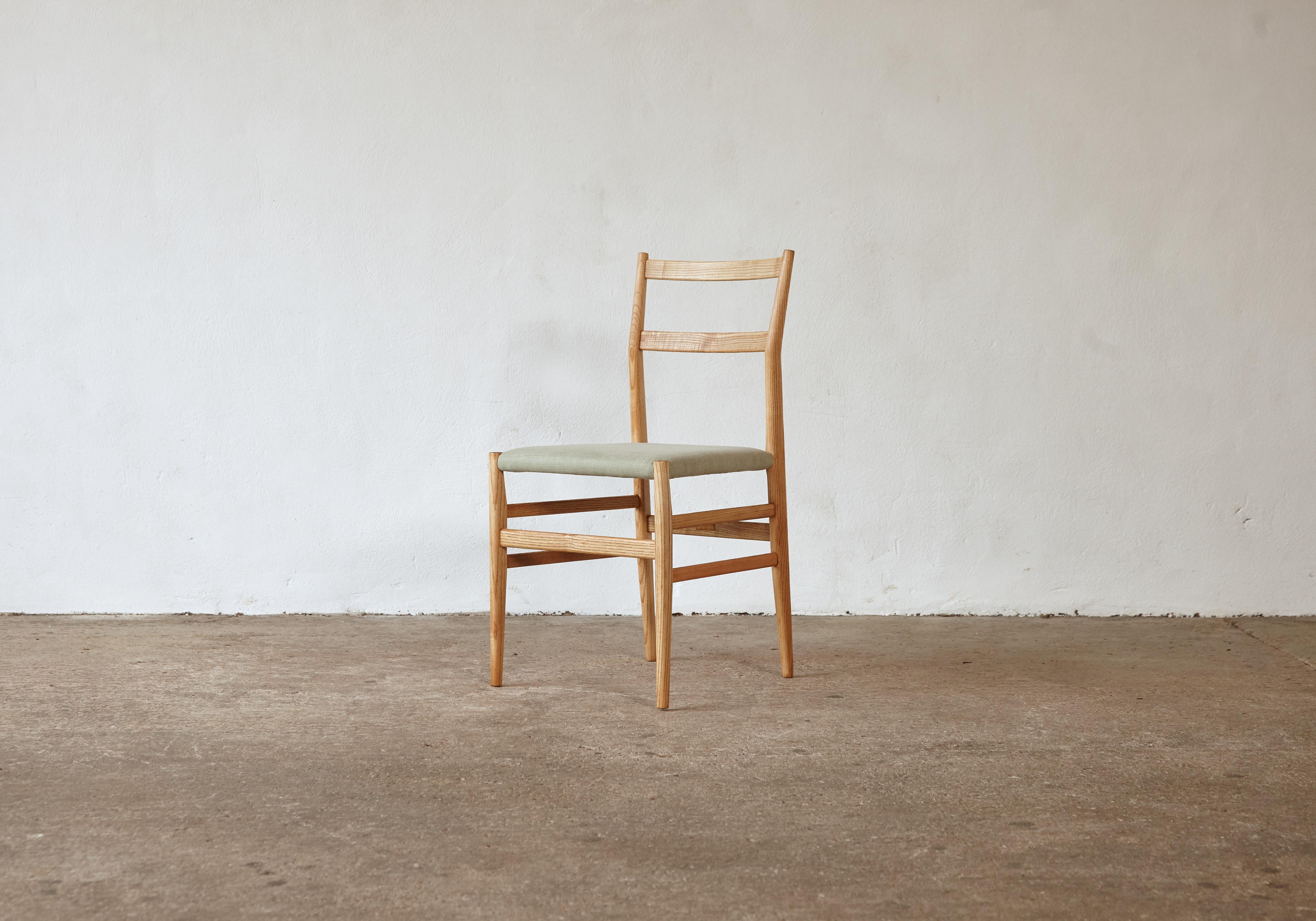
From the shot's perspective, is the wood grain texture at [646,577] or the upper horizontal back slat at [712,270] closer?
the upper horizontal back slat at [712,270]

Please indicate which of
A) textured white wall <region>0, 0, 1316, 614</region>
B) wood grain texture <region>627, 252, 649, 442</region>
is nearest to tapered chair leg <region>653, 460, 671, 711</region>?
wood grain texture <region>627, 252, 649, 442</region>

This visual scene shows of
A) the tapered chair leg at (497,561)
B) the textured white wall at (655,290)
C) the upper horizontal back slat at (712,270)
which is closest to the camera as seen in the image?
the tapered chair leg at (497,561)

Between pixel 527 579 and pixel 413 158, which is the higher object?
pixel 413 158

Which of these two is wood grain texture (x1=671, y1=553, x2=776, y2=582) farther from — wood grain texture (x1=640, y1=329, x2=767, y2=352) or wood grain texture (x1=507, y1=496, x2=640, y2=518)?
wood grain texture (x1=640, y1=329, x2=767, y2=352)

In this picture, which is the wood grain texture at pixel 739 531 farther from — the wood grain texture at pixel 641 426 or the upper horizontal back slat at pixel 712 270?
the upper horizontal back slat at pixel 712 270

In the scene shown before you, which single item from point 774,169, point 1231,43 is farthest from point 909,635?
point 1231,43

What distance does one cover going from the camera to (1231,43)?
2.95 metres

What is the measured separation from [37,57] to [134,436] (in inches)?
41.5

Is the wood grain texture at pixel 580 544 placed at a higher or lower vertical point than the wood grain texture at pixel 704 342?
lower

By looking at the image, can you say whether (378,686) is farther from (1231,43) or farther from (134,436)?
(1231,43)

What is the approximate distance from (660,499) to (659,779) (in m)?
0.54

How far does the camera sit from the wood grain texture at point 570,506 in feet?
7.45

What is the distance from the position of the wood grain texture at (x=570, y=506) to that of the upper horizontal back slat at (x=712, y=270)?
499 mm

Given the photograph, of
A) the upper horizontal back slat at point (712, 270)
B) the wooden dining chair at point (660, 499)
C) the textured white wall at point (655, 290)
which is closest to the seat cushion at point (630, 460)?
the wooden dining chair at point (660, 499)
